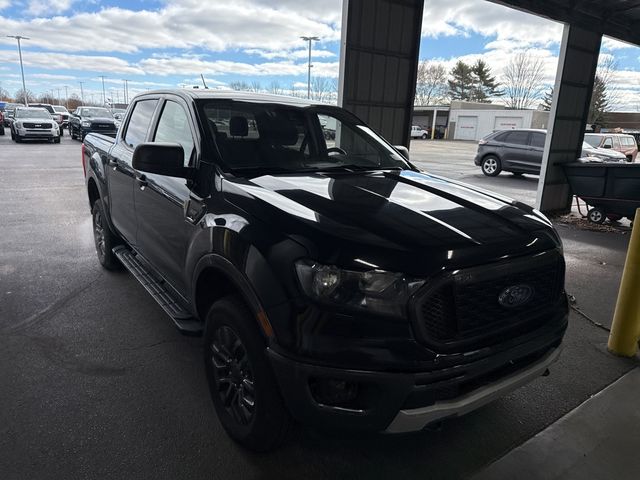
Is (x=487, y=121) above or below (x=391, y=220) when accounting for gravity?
above

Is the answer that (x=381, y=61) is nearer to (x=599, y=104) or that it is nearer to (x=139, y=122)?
(x=139, y=122)

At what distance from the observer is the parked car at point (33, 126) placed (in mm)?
22172

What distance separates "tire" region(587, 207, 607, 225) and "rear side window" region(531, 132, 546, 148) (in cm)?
624

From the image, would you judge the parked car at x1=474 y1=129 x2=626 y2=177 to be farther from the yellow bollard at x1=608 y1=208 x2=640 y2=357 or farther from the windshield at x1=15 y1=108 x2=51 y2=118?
the windshield at x1=15 y1=108 x2=51 y2=118

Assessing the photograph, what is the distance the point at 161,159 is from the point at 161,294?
3.65 feet

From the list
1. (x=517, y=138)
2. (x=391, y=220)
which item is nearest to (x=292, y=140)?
(x=391, y=220)

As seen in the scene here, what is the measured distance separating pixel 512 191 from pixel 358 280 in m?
11.8

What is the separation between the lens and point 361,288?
1.87m

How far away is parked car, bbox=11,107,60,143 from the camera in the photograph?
2217 centimetres

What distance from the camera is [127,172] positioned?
3918mm

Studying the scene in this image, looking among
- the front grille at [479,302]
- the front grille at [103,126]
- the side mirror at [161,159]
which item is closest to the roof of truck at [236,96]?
the side mirror at [161,159]

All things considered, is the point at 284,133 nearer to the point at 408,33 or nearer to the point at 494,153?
the point at 408,33

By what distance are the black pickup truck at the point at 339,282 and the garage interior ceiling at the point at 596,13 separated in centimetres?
618

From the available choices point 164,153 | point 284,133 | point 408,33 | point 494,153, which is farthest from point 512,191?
point 164,153
